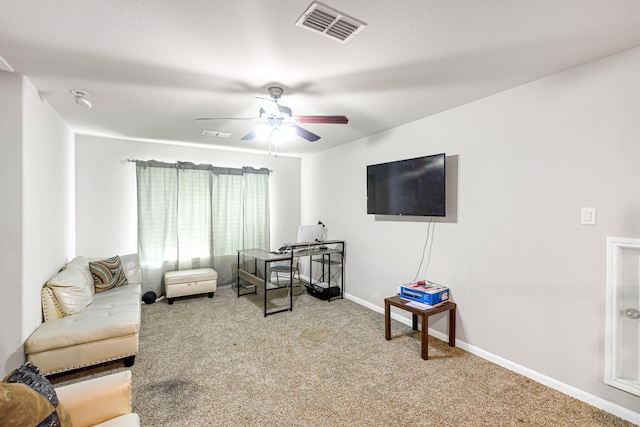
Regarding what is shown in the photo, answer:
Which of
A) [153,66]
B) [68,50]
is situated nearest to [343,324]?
[153,66]

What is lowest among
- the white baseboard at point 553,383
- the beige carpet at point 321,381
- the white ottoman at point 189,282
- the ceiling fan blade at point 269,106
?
the beige carpet at point 321,381

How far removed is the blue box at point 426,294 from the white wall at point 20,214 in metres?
3.26

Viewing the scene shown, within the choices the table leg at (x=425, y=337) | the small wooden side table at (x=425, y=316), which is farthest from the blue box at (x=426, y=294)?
the table leg at (x=425, y=337)

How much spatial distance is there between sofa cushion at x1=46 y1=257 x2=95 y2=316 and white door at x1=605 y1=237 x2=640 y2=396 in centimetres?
434

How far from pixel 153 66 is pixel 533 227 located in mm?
3198

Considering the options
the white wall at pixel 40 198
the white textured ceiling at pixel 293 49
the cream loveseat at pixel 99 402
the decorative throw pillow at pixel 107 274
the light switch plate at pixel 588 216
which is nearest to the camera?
the cream loveseat at pixel 99 402

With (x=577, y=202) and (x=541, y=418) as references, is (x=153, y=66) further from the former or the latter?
(x=541, y=418)

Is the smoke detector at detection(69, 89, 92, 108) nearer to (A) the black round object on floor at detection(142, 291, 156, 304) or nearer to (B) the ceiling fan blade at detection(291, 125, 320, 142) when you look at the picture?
(B) the ceiling fan blade at detection(291, 125, 320, 142)

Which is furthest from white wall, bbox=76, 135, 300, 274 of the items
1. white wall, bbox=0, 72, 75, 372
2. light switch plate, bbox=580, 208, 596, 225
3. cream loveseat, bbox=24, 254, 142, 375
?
light switch plate, bbox=580, 208, 596, 225

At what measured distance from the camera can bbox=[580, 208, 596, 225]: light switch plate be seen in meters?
2.09

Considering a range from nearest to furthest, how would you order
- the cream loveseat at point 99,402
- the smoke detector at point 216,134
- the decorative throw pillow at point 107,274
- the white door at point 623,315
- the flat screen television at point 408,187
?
the cream loveseat at point 99,402, the white door at point 623,315, the flat screen television at point 408,187, the decorative throw pillow at point 107,274, the smoke detector at point 216,134

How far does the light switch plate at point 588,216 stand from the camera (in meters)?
2.09

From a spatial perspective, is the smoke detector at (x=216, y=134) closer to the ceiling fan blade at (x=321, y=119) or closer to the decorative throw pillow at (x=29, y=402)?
the ceiling fan blade at (x=321, y=119)

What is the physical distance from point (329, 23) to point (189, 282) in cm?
390
